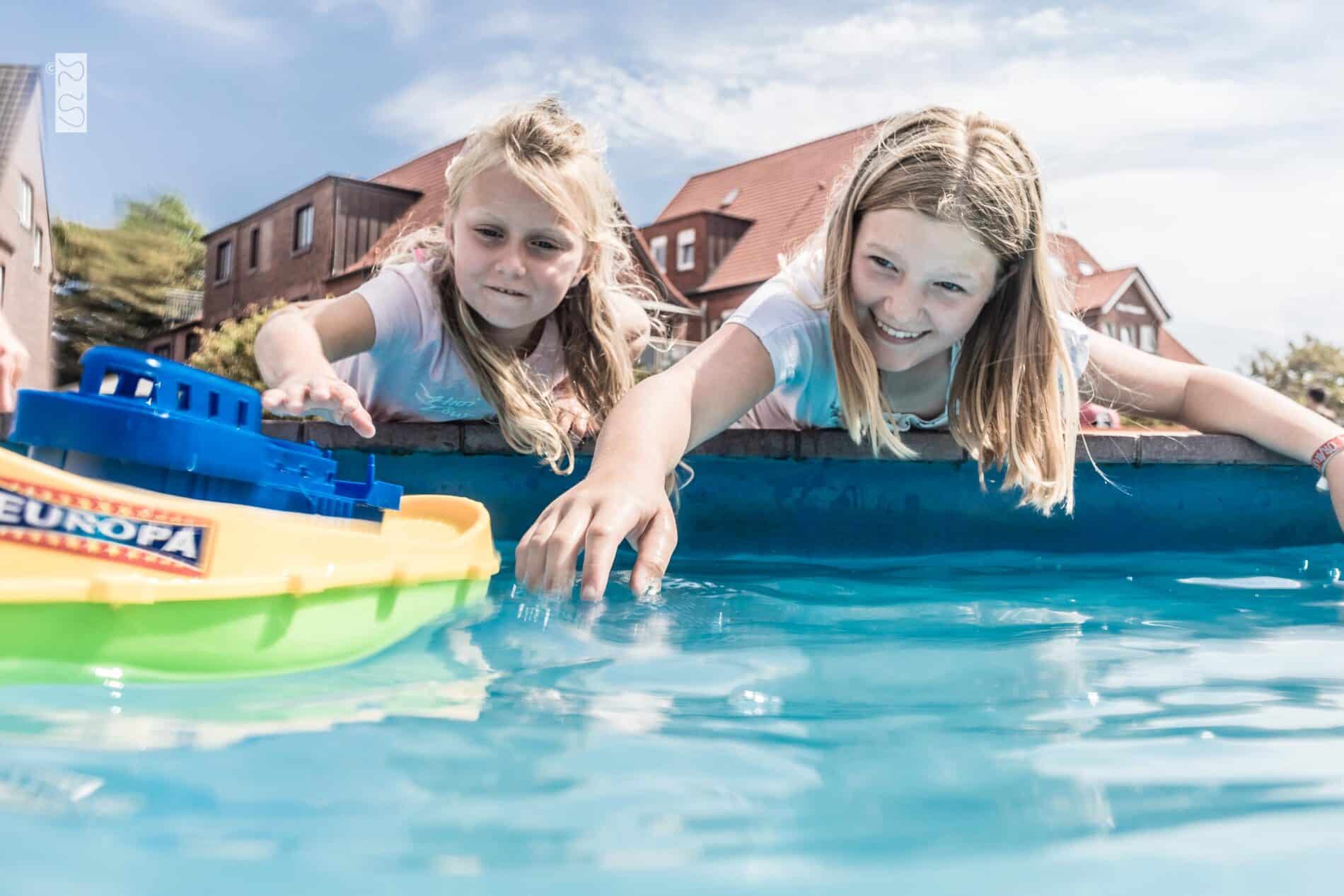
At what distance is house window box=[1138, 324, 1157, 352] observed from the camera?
1142 inches

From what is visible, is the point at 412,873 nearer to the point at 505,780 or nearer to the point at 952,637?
the point at 505,780

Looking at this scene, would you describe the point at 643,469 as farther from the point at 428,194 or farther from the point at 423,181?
the point at 423,181

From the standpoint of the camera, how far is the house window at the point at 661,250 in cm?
2820

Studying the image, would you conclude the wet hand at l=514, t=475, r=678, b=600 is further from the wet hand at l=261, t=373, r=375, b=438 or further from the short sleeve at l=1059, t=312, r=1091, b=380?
the short sleeve at l=1059, t=312, r=1091, b=380

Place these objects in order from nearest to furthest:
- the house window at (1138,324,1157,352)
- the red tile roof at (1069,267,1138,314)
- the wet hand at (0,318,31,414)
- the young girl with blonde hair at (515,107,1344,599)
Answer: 1. the wet hand at (0,318,31,414)
2. the young girl with blonde hair at (515,107,1344,599)
3. the red tile roof at (1069,267,1138,314)
4. the house window at (1138,324,1157,352)

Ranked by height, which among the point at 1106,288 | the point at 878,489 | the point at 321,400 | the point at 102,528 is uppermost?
the point at 1106,288

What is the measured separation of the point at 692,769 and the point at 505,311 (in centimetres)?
239

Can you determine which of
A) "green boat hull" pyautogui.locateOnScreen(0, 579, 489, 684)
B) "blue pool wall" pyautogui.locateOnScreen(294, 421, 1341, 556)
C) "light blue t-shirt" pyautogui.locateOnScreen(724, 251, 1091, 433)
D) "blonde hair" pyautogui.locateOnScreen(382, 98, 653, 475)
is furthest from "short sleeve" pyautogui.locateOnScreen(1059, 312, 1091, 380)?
"green boat hull" pyautogui.locateOnScreen(0, 579, 489, 684)

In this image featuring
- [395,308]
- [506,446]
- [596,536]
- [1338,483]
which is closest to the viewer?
[596,536]

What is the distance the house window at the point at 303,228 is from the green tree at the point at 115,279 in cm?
878

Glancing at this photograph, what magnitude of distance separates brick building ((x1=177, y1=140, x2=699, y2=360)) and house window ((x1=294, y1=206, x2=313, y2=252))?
2cm

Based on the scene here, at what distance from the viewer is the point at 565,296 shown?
145 inches

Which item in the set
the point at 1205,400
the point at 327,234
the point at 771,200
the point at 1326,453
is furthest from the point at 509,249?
the point at 771,200

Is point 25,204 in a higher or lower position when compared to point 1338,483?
higher
